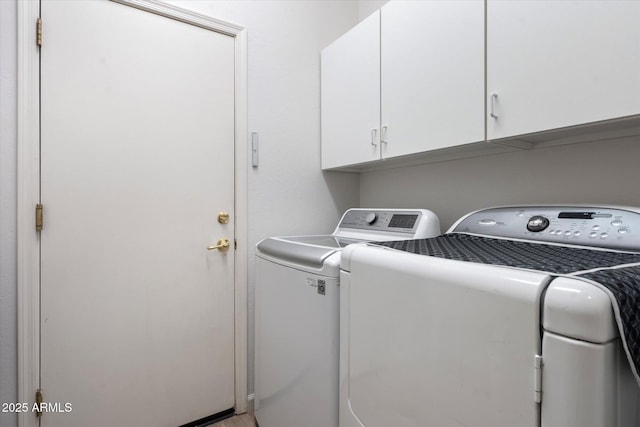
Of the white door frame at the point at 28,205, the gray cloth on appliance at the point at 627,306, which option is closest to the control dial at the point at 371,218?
the gray cloth on appliance at the point at 627,306

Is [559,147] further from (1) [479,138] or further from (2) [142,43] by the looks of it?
(2) [142,43]

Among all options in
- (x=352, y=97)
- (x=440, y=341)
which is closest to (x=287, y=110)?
(x=352, y=97)

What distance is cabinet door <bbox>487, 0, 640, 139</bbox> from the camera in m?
0.87

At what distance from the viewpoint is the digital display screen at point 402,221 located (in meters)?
1.54

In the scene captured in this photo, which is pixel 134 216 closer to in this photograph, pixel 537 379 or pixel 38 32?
pixel 38 32

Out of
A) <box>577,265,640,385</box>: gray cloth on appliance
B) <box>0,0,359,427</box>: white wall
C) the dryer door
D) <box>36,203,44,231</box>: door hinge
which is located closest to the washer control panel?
<box>577,265,640,385</box>: gray cloth on appliance

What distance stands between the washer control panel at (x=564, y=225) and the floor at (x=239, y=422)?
4.69 feet

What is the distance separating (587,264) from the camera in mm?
689

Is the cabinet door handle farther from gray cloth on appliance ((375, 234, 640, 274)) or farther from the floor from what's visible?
the floor

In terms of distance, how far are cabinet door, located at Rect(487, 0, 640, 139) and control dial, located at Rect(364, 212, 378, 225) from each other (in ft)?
2.36

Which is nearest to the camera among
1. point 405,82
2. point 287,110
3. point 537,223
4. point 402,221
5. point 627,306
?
point 627,306

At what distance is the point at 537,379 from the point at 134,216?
1.58 m

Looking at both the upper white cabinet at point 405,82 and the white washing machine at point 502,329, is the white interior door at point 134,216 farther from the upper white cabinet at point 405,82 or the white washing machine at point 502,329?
the white washing machine at point 502,329

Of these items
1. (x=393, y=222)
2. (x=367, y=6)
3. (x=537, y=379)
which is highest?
(x=367, y=6)
